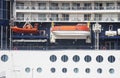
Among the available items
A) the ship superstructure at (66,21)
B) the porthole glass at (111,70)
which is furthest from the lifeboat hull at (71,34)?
the porthole glass at (111,70)

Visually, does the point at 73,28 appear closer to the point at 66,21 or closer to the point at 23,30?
the point at 66,21

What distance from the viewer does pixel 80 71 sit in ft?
114

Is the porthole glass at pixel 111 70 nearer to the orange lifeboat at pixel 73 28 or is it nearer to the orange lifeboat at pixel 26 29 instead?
the orange lifeboat at pixel 73 28

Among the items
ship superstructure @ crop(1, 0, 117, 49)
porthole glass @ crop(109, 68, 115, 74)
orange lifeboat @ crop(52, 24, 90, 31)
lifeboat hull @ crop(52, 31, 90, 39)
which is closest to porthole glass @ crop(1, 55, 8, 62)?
ship superstructure @ crop(1, 0, 117, 49)

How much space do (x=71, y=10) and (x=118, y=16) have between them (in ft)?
11.2

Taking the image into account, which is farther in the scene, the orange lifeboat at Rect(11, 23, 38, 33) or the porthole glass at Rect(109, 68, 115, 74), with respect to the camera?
the orange lifeboat at Rect(11, 23, 38, 33)

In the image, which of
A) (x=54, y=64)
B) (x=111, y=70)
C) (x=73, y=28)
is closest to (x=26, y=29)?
(x=73, y=28)

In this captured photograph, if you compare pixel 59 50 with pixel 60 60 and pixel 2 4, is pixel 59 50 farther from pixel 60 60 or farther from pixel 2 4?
pixel 2 4

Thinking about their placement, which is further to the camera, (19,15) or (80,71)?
(19,15)

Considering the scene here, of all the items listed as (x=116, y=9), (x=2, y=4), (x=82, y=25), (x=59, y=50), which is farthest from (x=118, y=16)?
(x=2, y=4)

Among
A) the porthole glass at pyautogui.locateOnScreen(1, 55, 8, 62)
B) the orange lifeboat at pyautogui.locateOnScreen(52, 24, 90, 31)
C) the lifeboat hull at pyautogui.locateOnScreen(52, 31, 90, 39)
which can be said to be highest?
the orange lifeboat at pyautogui.locateOnScreen(52, 24, 90, 31)

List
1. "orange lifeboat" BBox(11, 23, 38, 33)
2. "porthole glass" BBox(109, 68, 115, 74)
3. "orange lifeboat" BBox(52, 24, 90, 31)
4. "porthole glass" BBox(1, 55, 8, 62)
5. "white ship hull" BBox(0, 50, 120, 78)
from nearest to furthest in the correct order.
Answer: "white ship hull" BBox(0, 50, 120, 78)
"porthole glass" BBox(109, 68, 115, 74)
"porthole glass" BBox(1, 55, 8, 62)
"orange lifeboat" BBox(52, 24, 90, 31)
"orange lifeboat" BBox(11, 23, 38, 33)

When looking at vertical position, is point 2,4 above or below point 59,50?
above

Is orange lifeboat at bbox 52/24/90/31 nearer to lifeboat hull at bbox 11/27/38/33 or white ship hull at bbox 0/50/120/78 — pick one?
lifeboat hull at bbox 11/27/38/33
